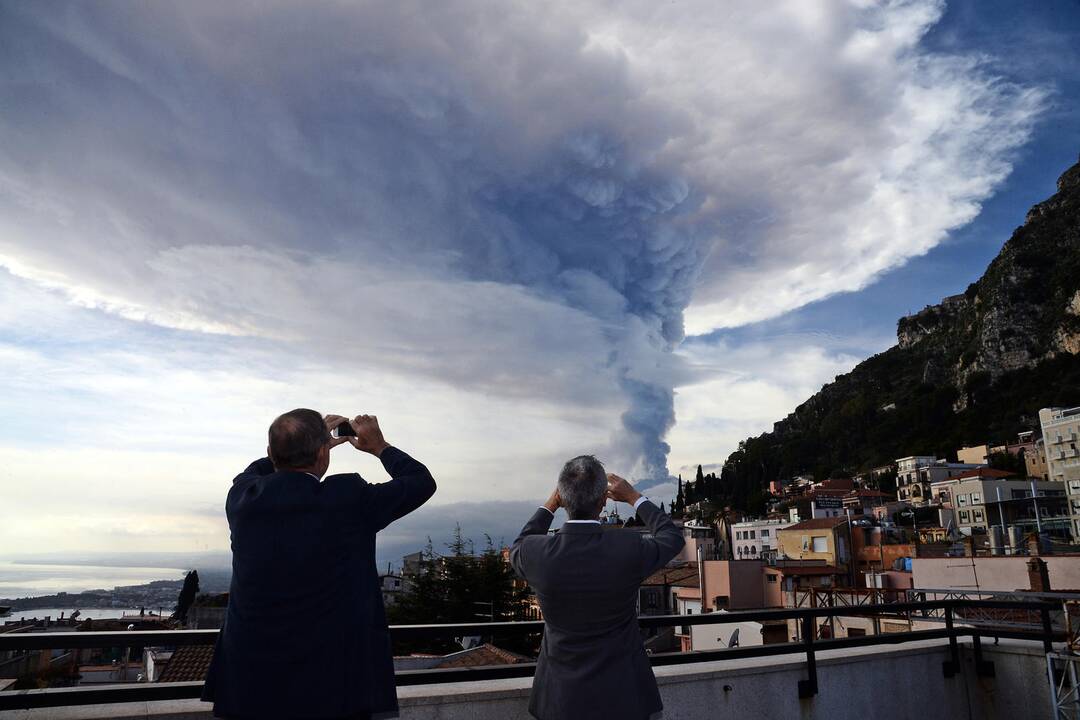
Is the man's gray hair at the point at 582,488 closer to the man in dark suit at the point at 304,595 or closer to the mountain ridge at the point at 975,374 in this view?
the man in dark suit at the point at 304,595

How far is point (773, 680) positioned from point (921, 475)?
91.7 metres

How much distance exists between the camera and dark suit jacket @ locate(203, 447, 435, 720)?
1.90m

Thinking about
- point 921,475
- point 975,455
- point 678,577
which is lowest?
point 678,577

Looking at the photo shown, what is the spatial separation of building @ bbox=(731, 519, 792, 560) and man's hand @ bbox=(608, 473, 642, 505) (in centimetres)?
6861

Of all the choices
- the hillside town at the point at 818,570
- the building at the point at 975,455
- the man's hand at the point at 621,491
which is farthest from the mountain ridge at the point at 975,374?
the man's hand at the point at 621,491

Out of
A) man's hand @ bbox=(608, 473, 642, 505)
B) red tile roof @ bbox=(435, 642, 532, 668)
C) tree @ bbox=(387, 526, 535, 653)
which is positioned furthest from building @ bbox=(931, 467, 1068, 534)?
man's hand @ bbox=(608, 473, 642, 505)

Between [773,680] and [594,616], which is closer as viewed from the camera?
[594,616]

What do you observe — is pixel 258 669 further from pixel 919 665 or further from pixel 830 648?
pixel 919 665

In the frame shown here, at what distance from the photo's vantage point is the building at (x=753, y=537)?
6781cm

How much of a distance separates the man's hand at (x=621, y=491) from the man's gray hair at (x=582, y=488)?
206 millimetres

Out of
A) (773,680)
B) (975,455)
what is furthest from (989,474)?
(773,680)

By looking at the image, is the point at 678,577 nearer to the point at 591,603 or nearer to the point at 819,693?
the point at 819,693

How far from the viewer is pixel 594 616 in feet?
7.68

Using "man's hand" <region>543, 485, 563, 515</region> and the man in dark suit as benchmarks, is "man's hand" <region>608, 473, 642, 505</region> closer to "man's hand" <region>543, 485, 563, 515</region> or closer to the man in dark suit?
"man's hand" <region>543, 485, 563, 515</region>
